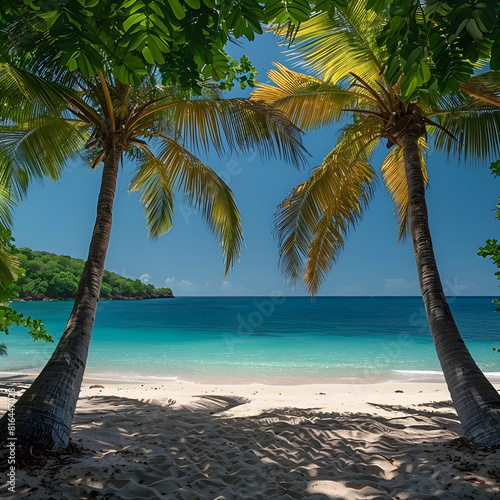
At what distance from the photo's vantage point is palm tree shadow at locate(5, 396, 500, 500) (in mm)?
2609

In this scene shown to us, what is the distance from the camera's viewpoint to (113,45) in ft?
5.10

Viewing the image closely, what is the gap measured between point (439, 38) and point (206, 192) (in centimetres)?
510

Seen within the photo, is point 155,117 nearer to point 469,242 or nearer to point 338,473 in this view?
point 338,473

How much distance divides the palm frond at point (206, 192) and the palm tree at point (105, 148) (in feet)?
0.06

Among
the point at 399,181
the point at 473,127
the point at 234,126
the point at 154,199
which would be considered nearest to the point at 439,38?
the point at 234,126

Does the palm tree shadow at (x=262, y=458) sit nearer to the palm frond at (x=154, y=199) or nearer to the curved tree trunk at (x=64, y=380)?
the curved tree trunk at (x=64, y=380)

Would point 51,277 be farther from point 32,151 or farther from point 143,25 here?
point 143,25

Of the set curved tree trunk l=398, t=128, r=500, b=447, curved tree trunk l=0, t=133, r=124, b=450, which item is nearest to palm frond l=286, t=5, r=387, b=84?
curved tree trunk l=398, t=128, r=500, b=447

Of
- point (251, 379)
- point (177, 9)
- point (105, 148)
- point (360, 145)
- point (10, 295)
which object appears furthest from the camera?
point (251, 379)

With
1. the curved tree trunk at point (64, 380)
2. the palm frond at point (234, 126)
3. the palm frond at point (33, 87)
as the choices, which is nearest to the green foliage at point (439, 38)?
the palm frond at point (33, 87)

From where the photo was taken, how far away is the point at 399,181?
711 centimetres

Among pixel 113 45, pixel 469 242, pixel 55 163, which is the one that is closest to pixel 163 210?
pixel 55 163

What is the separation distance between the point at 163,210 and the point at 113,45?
248 inches

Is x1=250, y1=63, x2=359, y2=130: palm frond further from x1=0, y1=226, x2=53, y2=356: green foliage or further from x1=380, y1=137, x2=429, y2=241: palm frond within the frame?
x1=0, y1=226, x2=53, y2=356: green foliage
